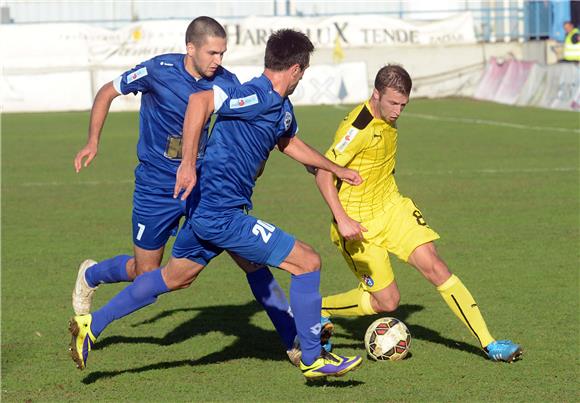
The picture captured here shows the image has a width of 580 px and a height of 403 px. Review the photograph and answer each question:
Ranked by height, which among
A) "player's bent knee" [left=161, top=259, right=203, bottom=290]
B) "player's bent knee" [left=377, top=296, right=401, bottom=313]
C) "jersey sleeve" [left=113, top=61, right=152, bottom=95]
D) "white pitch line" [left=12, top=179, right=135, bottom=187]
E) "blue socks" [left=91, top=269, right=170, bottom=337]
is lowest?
"white pitch line" [left=12, top=179, right=135, bottom=187]

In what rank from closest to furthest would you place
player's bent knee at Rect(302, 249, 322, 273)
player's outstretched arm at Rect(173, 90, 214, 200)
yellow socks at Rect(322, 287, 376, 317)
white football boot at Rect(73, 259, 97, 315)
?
1. player's outstretched arm at Rect(173, 90, 214, 200)
2. player's bent knee at Rect(302, 249, 322, 273)
3. yellow socks at Rect(322, 287, 376, 317)
4. white football boot at Rect(73, 259, 97, 315)

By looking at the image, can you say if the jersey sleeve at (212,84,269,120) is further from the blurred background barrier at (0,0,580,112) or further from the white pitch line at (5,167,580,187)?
the blurred background barrier at (0,0,580,112)

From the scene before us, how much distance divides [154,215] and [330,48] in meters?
32.1

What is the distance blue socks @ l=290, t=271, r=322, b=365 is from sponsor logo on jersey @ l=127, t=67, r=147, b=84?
1899 millimetres

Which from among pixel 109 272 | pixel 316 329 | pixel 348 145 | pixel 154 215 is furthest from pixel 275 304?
pixel 109 272

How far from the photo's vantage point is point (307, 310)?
645 cm

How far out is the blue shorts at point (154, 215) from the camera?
7391mm

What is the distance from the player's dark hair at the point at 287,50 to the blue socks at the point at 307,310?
1.23 m

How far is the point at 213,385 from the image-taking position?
663 centimetres

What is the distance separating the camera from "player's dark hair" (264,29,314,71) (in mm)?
6324

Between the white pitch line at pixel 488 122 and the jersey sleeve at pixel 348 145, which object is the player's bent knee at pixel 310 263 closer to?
the jersey sleeve at pixel 348 145

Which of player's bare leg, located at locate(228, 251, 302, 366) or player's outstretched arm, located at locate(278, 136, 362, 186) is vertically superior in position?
player's outstretched arm, located at locate(278, 136, 362, 186)

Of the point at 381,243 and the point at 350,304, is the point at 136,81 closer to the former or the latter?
the point at 381,243

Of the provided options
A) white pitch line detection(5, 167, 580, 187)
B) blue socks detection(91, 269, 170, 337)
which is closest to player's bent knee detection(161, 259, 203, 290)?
blue socks detection(91, 269, 170, 337)
